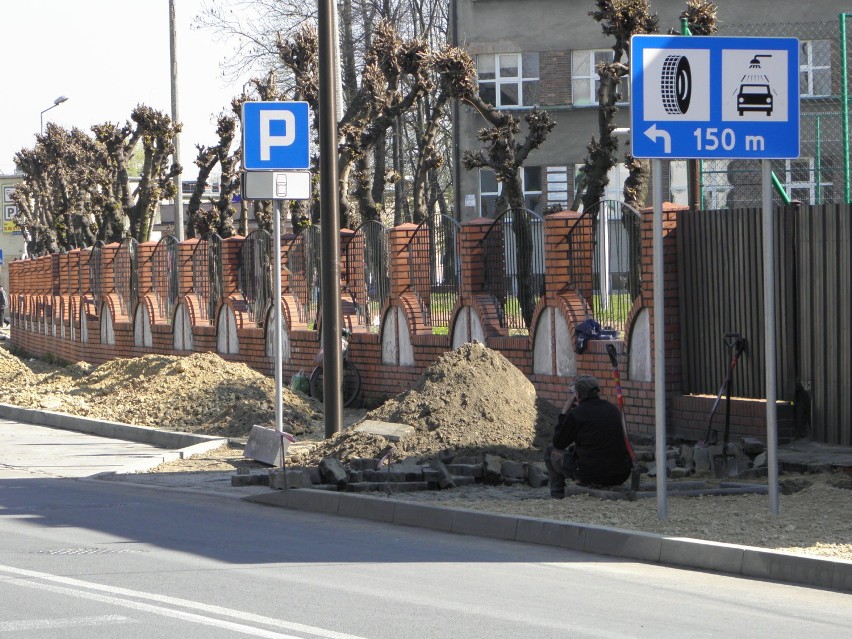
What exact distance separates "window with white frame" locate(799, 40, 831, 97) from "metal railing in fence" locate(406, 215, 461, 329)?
201 inches

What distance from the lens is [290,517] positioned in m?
11.5

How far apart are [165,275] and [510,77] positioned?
16562 millimetres

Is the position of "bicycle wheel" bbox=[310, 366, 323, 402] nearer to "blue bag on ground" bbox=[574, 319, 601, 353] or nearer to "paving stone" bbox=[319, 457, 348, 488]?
"blue bag on ground" bbox=[574, 319, 601, 353]

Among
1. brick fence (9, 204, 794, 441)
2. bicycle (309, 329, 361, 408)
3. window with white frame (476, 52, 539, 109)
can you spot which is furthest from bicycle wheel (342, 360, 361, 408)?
window with white frame (476, 52, 539, 109)

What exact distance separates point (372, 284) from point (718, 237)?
24.2 feet

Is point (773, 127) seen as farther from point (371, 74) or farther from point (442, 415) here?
point (371, 74)

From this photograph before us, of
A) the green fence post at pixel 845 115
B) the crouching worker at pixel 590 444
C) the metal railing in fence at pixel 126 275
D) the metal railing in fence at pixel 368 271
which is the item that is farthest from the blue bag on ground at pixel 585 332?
the metal railing in fence at pixel 126 275

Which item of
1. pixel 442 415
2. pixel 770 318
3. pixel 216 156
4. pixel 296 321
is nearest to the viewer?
pixel 770 318

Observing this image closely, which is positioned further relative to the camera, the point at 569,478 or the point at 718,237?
the point at 718,237

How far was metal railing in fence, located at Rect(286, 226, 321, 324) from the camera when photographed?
22469mm

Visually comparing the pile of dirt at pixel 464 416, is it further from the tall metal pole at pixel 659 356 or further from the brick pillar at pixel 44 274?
the brick pillar at pixel 44 274

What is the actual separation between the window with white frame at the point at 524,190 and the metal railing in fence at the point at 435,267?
2214cm

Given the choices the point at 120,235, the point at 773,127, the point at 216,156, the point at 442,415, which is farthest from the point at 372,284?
the point at 120,235

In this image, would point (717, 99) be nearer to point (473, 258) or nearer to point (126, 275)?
point (473, 258)
